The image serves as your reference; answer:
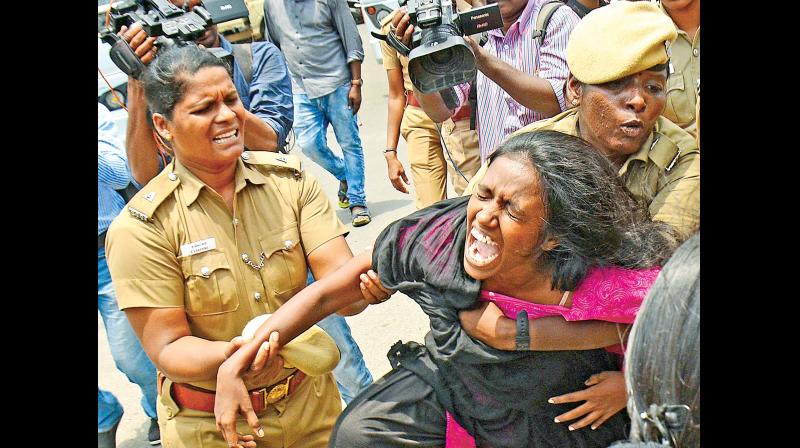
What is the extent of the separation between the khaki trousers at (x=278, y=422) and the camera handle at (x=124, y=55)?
889mm

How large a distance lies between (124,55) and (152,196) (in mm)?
430

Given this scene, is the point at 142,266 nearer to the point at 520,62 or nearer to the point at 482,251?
the point at 482,251

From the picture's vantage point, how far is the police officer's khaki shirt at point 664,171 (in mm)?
2230

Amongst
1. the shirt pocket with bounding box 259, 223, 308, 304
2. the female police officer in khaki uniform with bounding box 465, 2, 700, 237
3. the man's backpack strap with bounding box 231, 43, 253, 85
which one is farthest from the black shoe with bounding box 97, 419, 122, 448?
the female police officer in khaki uniform with bounding box 465, 2, 700, 237

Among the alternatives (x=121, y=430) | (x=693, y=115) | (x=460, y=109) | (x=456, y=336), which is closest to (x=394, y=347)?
(x=456, y=336)

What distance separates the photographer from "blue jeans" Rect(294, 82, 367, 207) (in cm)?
607

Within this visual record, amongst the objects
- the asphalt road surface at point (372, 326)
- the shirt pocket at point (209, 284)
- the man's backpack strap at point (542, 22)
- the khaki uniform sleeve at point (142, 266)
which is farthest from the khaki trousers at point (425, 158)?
the khaki uniform sleeve at point (142, 266)

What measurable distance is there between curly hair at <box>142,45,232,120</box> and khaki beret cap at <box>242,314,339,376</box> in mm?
651

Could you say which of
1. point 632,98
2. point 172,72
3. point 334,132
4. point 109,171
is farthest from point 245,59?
Answer: point 334,132

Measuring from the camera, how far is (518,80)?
3.06 metres

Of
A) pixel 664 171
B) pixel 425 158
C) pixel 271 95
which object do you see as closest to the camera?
pixel 664 171

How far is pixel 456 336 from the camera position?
7.13ft

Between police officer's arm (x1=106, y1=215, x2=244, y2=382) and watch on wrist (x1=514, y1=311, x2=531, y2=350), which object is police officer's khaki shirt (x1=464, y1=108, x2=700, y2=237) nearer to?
Result: watch on wrist (x1=514, y1=311, x2=531, y2=350)
